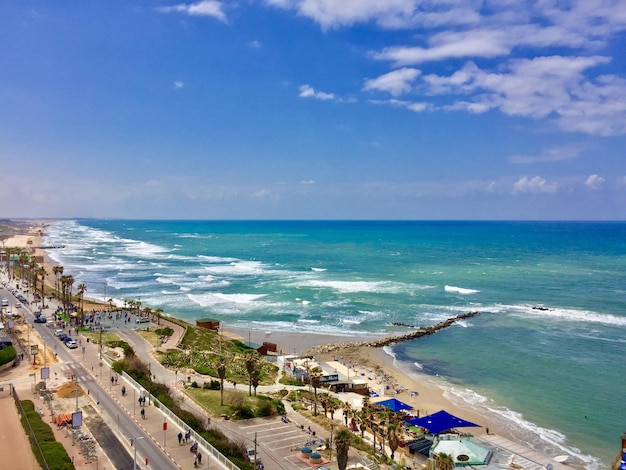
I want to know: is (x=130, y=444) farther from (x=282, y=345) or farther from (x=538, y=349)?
(x=538, y=349)

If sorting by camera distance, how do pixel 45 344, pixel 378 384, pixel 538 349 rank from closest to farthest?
1. pixel 378 384
2. pixel 45 344
3. pixel 538 349

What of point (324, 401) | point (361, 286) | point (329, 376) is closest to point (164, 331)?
point (329, 376)

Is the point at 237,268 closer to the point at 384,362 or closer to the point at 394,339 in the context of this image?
the point at 394,339

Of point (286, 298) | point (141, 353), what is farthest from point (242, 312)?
point (141, 353)

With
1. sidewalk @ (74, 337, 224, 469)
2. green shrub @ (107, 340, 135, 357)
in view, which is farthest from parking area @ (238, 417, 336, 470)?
green shrub @ (107, 340, 135, 357)

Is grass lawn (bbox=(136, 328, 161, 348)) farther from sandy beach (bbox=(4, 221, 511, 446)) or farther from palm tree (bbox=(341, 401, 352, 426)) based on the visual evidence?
palm tree (bbox=(341, 401, 352, 426))

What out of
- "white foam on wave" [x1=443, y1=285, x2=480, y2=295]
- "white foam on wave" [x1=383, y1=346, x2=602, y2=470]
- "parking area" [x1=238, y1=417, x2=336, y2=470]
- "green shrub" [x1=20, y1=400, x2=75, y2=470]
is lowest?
"white foam on wave" [x1=383, y1=346, x2=602, y2=470]


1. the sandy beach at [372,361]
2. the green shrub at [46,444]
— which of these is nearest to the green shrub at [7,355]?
the green shrub at [46,444]
